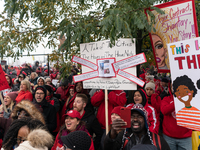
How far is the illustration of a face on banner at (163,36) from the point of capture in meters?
3.99

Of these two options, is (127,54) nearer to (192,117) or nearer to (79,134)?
(192,117)

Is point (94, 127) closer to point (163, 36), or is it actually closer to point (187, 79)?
point (187, 79)

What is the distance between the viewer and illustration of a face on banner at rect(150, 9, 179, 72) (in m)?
3.99

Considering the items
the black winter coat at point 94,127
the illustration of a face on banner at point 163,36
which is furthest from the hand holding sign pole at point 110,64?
the illustration of a face on banner at point 163,36

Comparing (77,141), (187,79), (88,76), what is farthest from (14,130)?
(187,79)

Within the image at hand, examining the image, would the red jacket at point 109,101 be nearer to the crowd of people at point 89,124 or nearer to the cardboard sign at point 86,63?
the crowd of people at point 89,124

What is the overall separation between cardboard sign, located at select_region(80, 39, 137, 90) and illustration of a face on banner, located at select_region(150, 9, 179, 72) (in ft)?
2.31

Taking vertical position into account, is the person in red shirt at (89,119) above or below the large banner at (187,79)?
below

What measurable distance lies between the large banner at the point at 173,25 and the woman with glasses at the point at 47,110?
2.45 metres

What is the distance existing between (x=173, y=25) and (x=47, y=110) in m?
3.01

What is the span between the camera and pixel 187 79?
3.08 m

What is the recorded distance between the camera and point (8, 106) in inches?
196

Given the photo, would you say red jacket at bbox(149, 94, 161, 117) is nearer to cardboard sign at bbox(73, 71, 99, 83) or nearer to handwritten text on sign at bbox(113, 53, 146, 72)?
handwritten text on sign at bbox(113, 53, 146, 72)

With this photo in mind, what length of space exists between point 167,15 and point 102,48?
4.36 ft
